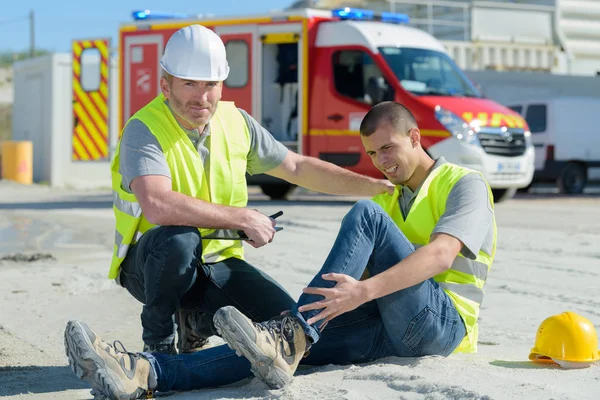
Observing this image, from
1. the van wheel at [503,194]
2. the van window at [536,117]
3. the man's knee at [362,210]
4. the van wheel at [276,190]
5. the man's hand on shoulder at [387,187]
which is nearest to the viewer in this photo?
the man's knee at [362,210]

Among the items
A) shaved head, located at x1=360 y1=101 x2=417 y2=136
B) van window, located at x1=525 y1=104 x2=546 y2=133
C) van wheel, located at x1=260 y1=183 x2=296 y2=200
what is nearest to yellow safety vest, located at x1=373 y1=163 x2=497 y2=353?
shaved head, located at x1=360 y1=101 x2=417 y2=136

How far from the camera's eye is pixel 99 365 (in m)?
3.86

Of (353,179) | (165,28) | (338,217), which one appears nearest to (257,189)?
(165,28)

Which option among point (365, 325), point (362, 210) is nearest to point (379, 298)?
point (365, 325)

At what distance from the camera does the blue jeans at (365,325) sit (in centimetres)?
405

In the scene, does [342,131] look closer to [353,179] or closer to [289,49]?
[289,49]

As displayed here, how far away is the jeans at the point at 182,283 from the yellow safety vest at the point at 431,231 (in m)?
0.62

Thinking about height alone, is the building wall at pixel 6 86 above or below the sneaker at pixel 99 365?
above

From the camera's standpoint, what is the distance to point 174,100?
179 inches

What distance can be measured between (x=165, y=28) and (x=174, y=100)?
11682 mm

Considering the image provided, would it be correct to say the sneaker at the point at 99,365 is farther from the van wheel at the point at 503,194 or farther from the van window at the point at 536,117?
the van window at the point at 536,117

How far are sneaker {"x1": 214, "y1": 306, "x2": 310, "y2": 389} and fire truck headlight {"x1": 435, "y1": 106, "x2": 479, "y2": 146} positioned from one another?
10103 mm

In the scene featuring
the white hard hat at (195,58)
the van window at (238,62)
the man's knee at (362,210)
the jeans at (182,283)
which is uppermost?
the van window at (238,62)

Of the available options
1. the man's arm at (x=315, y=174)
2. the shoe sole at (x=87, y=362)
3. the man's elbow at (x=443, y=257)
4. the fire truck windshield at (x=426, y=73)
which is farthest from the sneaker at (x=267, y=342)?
the fire truck windshield at (x=426, y=73)
